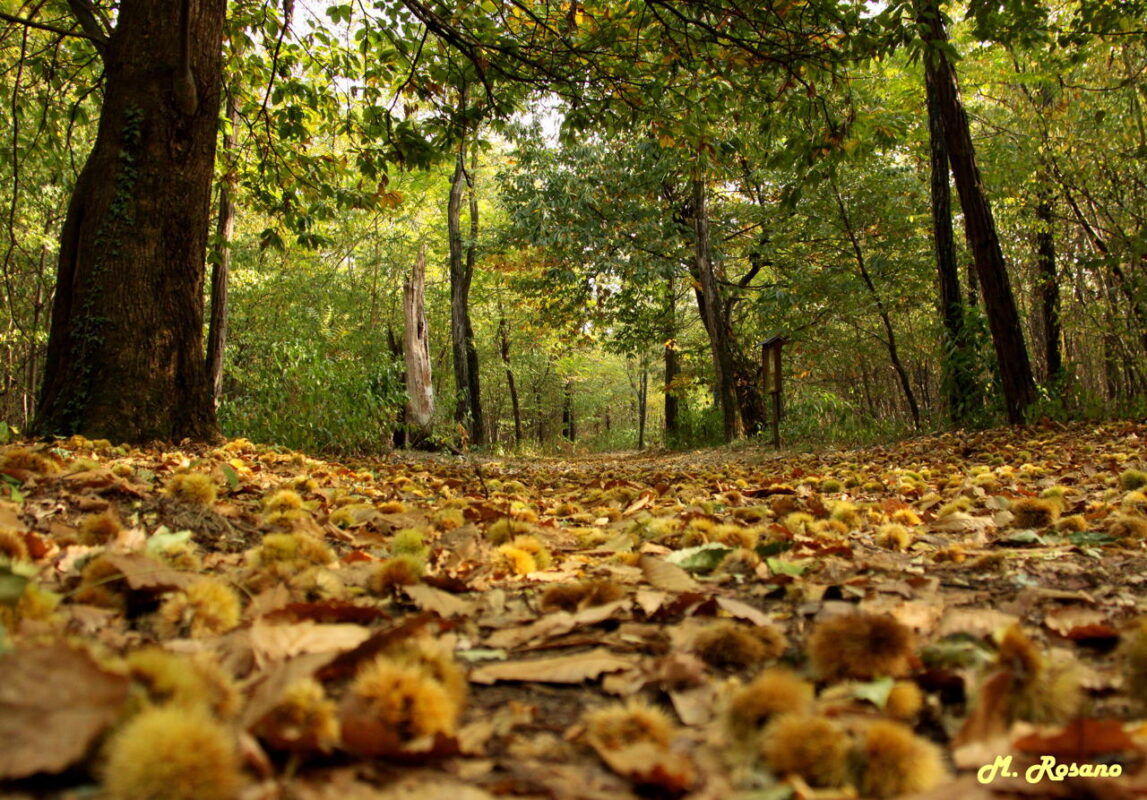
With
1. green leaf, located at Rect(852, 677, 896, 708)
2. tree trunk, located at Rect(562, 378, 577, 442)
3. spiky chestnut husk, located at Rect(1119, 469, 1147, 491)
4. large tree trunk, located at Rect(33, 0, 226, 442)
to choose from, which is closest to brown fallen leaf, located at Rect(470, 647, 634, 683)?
green leaf, located at Rect(852, 677, 896, 708)

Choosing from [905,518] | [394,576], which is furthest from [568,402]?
[394,576]

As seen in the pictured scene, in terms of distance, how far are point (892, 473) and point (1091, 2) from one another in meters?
3.91

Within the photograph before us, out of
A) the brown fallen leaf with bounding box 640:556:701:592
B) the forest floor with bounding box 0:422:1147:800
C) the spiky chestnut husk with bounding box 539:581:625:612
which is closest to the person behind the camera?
the forest floor with bounding box 0:422:1147:800

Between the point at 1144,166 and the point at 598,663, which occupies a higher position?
the point at 1144,166

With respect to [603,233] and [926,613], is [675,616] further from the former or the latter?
[603,233]

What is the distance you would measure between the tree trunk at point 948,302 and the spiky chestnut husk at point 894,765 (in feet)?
25.3

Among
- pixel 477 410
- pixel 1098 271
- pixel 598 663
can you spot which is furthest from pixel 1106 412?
pixel 477 410

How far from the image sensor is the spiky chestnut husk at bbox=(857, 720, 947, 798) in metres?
0.75

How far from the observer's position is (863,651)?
102 cm

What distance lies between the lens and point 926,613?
1.30 m

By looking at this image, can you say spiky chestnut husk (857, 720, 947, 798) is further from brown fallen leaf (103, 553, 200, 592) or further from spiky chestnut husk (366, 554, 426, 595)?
brown fallen leaf (103, 553, 200, 592)

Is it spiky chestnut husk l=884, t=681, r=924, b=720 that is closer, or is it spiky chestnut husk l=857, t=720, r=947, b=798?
spiky chestnut husk l=857, t=720, r=947, b=798
